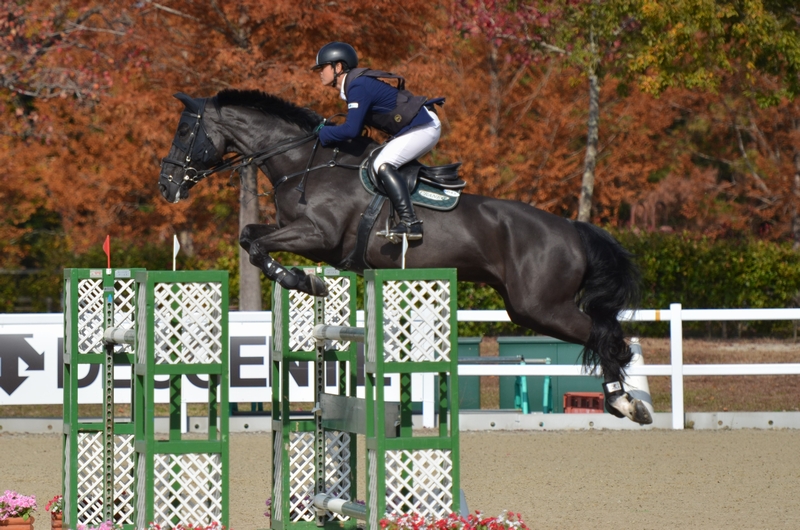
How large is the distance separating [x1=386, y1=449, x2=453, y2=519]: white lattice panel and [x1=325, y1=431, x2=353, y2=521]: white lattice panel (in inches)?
43.6

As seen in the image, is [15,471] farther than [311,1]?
No

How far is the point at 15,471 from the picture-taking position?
24.5 ft

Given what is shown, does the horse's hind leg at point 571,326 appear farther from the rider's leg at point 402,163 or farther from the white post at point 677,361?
the white post at point 677,361

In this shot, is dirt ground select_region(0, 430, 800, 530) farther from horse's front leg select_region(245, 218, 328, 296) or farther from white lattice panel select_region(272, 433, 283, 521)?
horse's front leg select_region(245, 218, 328, 296)

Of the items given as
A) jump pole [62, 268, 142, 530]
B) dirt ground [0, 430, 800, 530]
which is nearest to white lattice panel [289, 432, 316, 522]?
dirt ground [0, 430, 800, 530]

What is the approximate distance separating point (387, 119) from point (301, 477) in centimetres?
183

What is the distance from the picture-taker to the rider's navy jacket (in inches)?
204

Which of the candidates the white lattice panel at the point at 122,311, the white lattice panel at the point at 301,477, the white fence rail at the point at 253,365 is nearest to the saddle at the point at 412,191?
the white lattice panel at the point at 301,477

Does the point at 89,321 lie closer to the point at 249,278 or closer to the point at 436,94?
the point at 249,278

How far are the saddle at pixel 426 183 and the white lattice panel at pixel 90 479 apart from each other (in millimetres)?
1863

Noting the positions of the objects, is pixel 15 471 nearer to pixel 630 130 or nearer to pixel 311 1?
pixel 311 1

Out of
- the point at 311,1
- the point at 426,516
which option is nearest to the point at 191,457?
the point at 426,516

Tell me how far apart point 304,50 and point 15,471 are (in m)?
6.75

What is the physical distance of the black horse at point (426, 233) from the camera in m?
5.28
